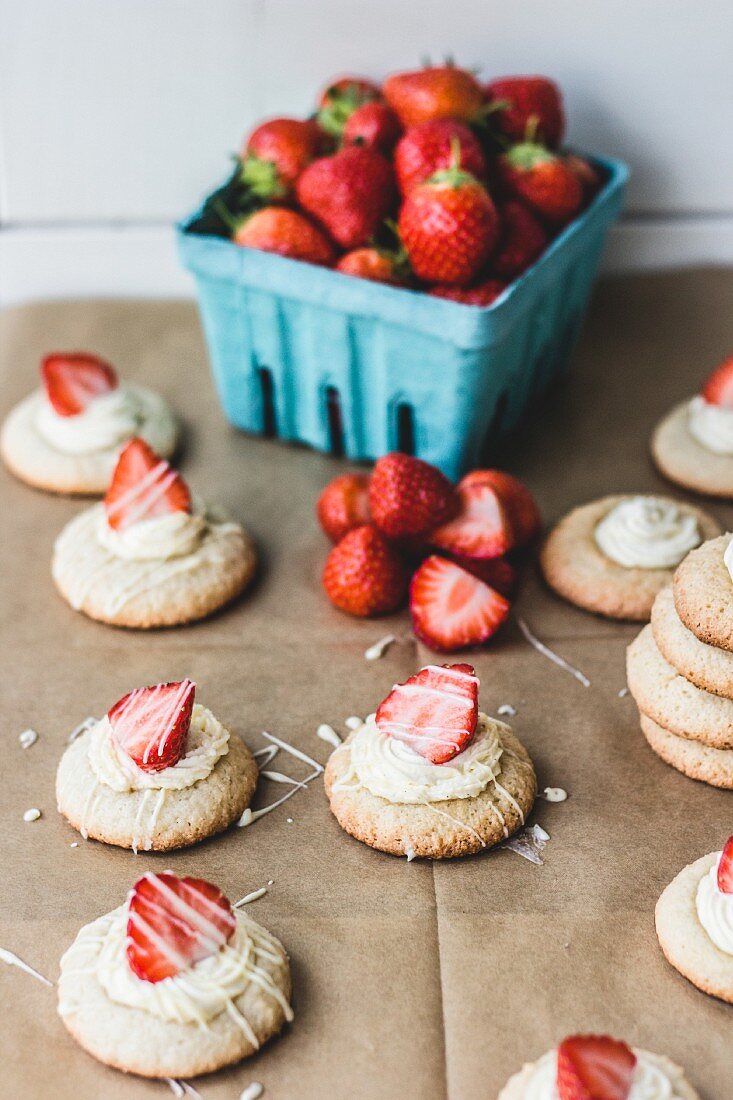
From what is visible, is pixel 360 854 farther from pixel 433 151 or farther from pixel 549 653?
pixel 433 151

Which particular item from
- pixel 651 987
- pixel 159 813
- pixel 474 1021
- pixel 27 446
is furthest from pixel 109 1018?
pixel 27 446

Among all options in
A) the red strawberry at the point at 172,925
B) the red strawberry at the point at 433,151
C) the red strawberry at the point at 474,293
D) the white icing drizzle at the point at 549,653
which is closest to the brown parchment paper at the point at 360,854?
the white icing drizzle at the point at 549,653

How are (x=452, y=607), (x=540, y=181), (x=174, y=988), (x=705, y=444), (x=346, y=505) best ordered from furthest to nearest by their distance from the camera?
(x=705, y=444), (x=540, y=181), (x=346, y=505), (x=452, y=607), (x=174, y=988)

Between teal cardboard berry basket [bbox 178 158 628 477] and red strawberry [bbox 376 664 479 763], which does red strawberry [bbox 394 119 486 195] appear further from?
red strawberry [bbox 376 664 479 763]

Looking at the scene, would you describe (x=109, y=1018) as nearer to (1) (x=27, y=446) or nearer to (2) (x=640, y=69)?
(1) (x=27, y=446)

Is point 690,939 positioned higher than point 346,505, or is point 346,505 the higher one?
point 346,505

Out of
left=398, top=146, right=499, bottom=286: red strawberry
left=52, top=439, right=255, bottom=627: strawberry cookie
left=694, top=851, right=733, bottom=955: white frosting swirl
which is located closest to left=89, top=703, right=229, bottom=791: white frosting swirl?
left=52, top=439, right=255, bottom=627: strawberry cookie

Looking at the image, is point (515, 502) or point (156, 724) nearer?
point (156, 724)

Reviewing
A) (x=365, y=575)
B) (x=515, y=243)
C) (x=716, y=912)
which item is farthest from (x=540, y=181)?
(x=716, y=912)

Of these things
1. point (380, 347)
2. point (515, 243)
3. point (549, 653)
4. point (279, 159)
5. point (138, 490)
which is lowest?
point (549, 653)
